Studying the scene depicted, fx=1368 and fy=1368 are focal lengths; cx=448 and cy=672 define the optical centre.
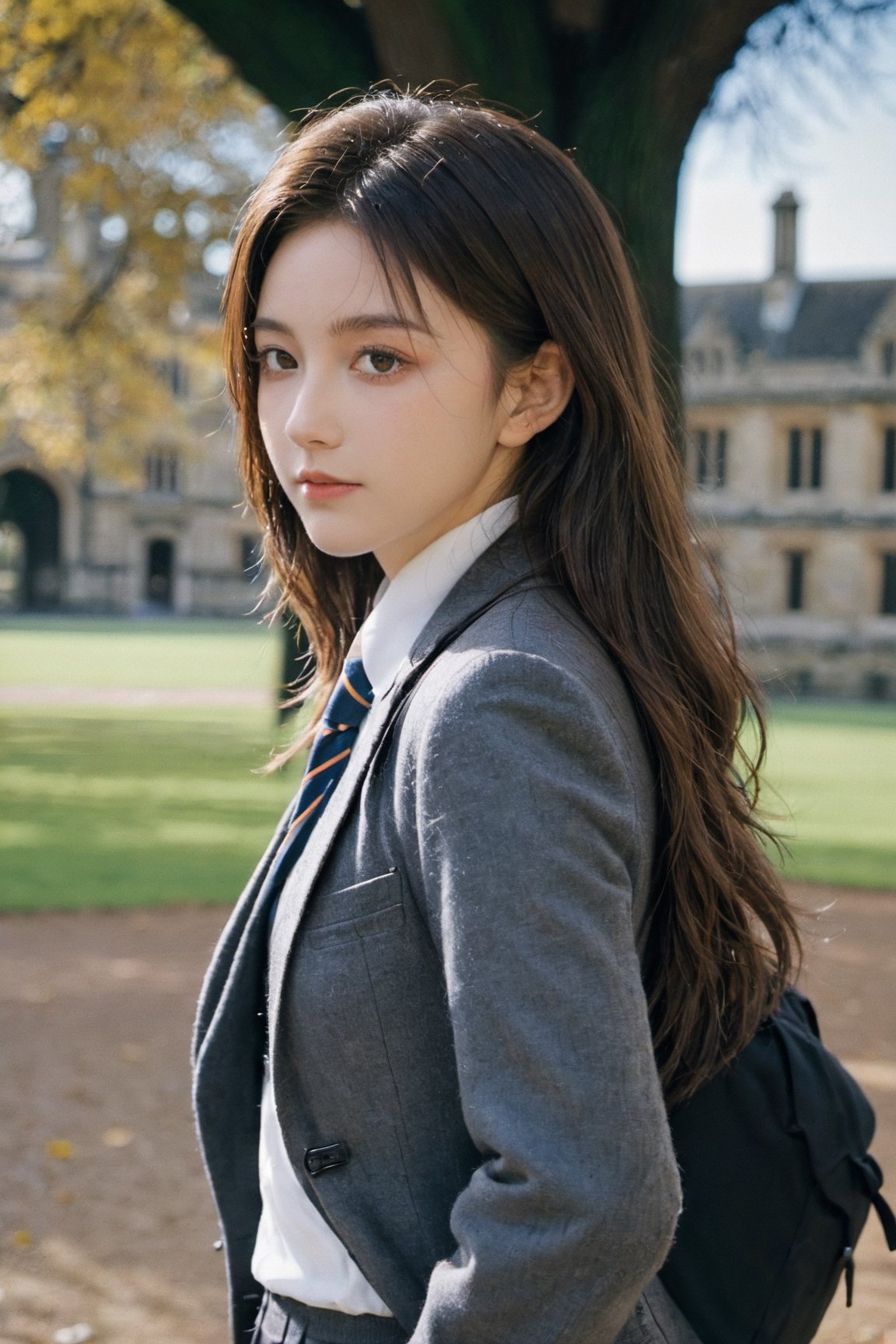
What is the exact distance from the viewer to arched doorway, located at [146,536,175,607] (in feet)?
173

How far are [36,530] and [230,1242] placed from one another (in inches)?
2057

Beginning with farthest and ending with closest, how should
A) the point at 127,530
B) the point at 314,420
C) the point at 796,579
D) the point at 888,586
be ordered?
the point at 127,530 → the point at 796,579 → the point at 888,586 → the point at 314,420

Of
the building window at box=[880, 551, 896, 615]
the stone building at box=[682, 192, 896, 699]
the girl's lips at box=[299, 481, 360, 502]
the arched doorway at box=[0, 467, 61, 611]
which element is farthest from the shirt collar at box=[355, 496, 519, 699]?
the arched doorway at box=[0, 467, 61, 611]

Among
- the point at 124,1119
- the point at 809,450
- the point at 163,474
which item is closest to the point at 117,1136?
the point at 124,1119

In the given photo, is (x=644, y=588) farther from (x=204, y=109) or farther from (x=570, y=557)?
(x=204, y=109)

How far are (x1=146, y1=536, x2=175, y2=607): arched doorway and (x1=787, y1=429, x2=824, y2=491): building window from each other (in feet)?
76.9

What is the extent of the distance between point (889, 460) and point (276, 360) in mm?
43135

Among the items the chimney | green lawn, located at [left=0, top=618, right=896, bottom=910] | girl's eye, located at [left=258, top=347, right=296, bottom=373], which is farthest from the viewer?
the chimney

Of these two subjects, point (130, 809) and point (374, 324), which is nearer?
point (374, 324)

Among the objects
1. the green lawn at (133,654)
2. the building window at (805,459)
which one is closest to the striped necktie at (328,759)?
the green lawn at (133,654)

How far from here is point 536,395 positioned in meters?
1.35

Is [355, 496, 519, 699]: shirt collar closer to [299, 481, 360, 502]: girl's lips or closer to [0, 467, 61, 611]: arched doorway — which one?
[299, 481, 360, 502]: girl's lips

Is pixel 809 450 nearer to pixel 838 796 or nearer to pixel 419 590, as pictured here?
pixel 838 796

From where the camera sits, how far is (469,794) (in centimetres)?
107
